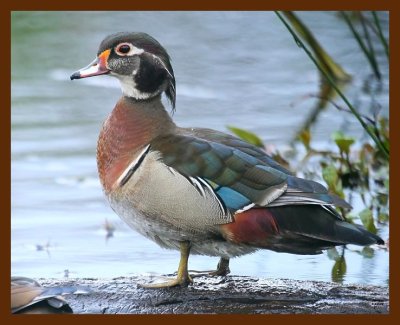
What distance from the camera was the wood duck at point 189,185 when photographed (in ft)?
18.0

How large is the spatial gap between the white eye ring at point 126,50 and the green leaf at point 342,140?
1.39m

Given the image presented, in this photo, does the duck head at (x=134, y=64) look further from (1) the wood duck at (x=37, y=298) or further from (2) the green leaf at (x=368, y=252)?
(2) the green leaf at (x=368, y=252)

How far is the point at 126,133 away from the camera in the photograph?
575 cm

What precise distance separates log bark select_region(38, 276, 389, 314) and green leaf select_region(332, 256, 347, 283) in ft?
1.00

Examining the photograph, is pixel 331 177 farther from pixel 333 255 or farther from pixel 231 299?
pixel 231 299

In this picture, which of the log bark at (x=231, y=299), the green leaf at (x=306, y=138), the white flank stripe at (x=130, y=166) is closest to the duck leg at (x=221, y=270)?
the log bark at (x=231, y=299)

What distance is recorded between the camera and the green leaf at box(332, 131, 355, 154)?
6.64 m

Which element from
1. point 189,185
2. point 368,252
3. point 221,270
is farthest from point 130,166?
point 368,252

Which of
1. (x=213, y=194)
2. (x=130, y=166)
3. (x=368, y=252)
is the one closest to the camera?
(x=213, y=194)

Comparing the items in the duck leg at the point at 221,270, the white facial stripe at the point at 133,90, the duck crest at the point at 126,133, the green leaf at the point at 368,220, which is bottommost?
the duck leg at the point at 221,270

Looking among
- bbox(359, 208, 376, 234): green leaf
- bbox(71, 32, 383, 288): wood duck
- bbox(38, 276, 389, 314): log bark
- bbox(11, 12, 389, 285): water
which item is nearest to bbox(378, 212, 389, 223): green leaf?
bbox(11, 12, 389, 285): water

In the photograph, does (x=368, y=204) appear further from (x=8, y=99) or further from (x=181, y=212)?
(x=8, y=99)

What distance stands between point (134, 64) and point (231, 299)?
1121 millimetres

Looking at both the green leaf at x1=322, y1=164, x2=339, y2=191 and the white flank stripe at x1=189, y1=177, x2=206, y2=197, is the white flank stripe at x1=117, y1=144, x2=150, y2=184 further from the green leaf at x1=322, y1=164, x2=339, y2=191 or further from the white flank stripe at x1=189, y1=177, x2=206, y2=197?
the green leaf at x1=322, y1=164, x2=339, y2=191
